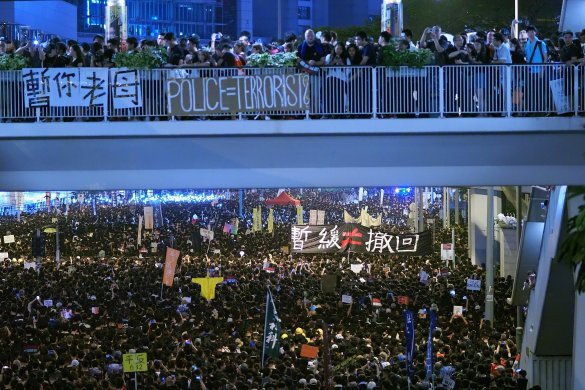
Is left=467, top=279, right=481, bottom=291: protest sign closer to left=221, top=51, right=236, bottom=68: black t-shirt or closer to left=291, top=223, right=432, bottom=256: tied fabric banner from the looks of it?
left=291, top=223, right=432, bottom=256: tied fabric banner

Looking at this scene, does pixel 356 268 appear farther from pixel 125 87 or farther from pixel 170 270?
pixel 125 87

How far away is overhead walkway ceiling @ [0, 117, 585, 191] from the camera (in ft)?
46.9

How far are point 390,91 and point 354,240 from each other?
14304mm

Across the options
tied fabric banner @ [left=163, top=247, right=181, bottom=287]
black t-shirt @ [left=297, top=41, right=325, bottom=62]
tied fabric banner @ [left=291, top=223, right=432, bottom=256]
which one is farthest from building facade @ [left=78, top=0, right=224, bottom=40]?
black t-shirt @ [left=297, top=41, right=325, bottom=62]

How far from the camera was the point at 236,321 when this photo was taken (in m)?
22.5

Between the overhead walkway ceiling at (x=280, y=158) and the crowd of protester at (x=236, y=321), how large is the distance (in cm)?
331

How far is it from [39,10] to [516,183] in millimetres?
48950

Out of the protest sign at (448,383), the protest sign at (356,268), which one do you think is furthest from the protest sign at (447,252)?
the protest sign at (448,383)

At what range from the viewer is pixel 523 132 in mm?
Result: 14227

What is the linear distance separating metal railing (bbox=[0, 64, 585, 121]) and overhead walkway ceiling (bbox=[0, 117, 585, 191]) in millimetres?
398

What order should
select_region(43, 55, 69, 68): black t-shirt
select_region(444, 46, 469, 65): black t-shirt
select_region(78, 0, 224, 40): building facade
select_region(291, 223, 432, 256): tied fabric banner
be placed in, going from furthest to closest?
1. select_region(78, 0, 224, 40): building facade
2. select_region(291, 223, 432, 256): tied fabric banner
3. select_region(43, 55, 69, 68): black t-shirt
4. select_region(444, 46, 469, 65): black t-shirt

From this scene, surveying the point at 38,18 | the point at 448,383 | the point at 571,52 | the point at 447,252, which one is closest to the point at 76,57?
the point at 571,52

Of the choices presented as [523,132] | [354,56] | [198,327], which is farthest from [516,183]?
[198,327]

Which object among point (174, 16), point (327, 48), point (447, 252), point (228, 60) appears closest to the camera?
point (327, 48)
